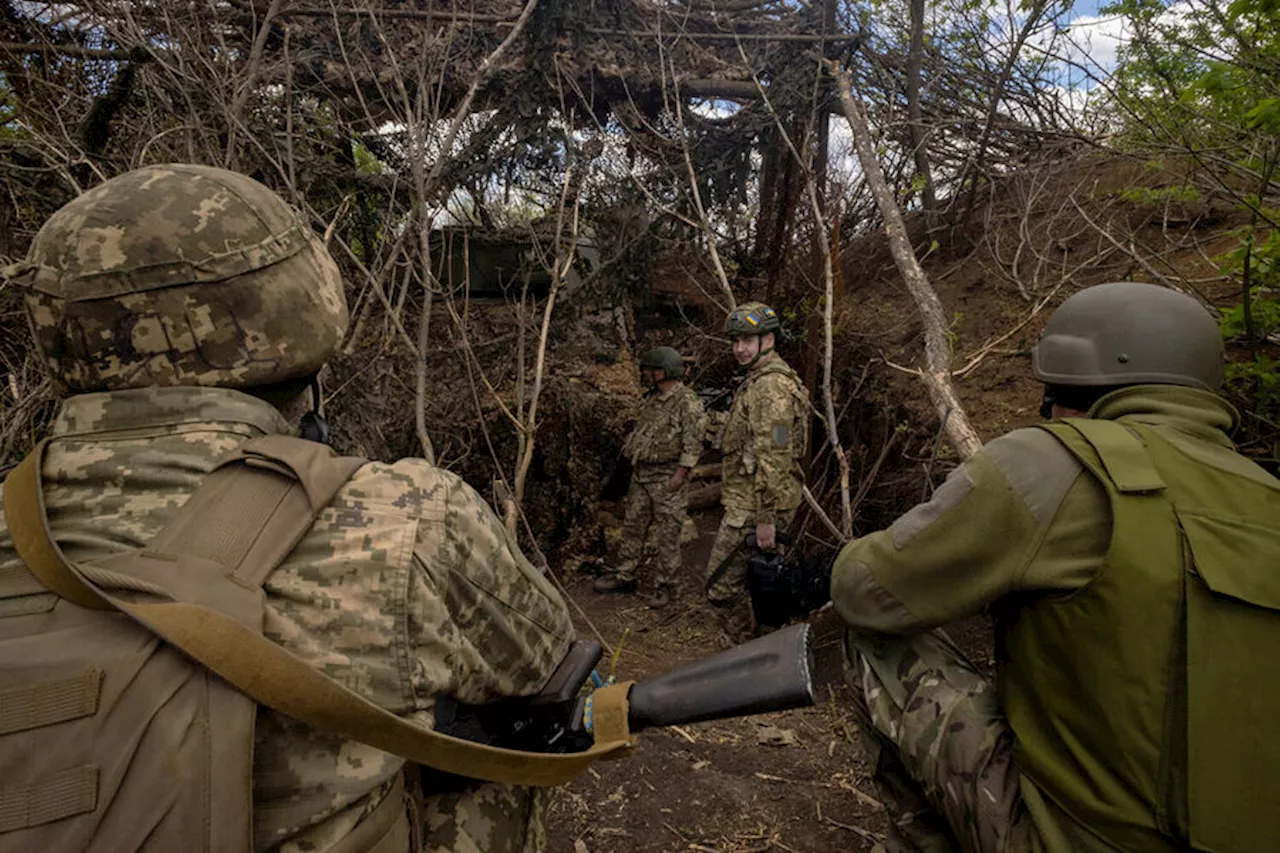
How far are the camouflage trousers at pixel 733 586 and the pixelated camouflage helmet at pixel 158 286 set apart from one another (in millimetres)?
4398

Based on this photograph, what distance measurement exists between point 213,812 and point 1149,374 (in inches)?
86.1

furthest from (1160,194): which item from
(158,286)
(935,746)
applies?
(158,286)

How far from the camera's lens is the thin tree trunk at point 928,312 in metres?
3.29

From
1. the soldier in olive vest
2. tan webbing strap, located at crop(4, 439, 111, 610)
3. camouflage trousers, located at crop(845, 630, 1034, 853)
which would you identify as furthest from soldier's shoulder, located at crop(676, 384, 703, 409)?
tan webbing strap, located at crop(4, 439, 111, 610)

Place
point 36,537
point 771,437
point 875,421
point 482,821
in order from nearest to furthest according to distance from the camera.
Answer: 1. point 36,537
2. point 482,821
3. point 771,437
4. point 875,421

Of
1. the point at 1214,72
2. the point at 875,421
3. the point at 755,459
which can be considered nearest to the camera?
the point at 1214,72

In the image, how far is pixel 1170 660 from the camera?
57.9 inches

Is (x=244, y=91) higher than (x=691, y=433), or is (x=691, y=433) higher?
(x=244, y=91)

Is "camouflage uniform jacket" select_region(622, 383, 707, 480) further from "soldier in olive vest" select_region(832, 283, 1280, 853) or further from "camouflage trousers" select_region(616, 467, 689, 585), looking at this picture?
"soldier in olive vest" select_region(832, 283, 1280, 853)

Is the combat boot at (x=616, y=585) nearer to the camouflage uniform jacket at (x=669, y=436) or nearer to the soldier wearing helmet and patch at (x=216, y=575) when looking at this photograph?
the camouflage uniform jacket at (x=669, y=436)

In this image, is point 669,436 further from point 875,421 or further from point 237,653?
point 237,653

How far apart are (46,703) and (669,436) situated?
5616 mm

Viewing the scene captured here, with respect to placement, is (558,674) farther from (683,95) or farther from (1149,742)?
(683,95)

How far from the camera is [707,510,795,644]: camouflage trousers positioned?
539 centimetres
